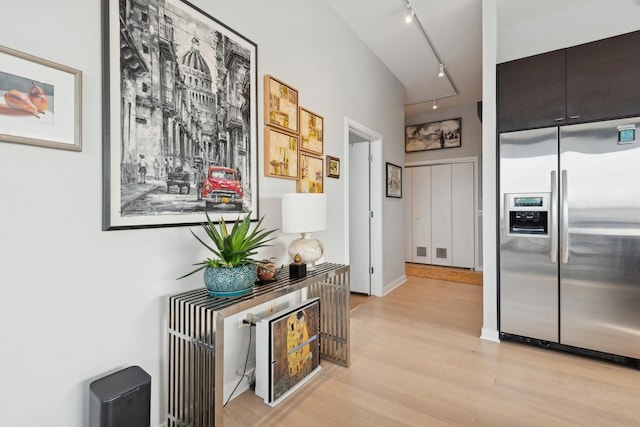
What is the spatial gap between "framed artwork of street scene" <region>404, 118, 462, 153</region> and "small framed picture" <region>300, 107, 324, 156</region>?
12.5 feet

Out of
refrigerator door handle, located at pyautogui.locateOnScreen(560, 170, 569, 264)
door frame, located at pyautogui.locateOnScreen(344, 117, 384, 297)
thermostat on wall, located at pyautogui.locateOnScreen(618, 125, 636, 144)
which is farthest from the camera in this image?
door frame, located at pyautogui.locateOnScreen(344, 117, 384, 297)

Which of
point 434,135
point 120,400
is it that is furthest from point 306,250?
point 434,135

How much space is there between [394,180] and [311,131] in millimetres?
2119

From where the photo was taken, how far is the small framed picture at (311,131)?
248 centimetres

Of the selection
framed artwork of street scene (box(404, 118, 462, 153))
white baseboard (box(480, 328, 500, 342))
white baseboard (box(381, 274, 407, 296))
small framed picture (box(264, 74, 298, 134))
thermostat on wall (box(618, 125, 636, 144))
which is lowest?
white baseboard (box(480, 328, 500, 342))

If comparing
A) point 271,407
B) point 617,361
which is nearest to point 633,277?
point 617,361

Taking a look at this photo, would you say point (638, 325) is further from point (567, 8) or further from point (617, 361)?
point (567, 8)

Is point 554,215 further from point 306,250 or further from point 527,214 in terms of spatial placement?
point 306,250

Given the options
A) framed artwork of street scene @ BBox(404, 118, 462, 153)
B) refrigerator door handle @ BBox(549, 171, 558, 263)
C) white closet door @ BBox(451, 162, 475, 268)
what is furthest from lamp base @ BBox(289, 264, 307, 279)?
framed artwork of street scene @ BBox(404, 118, 462, 153)

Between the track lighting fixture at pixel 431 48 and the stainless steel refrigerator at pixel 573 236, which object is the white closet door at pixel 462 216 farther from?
the stainless steel refrigerator at pixel 573 236

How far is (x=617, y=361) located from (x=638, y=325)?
32cm

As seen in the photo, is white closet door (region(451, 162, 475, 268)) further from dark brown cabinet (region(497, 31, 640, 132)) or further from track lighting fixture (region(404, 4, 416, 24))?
track lighting fixture (region(404, 4, 416, 24))

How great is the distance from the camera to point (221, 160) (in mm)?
1785

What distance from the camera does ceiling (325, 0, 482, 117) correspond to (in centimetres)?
282
